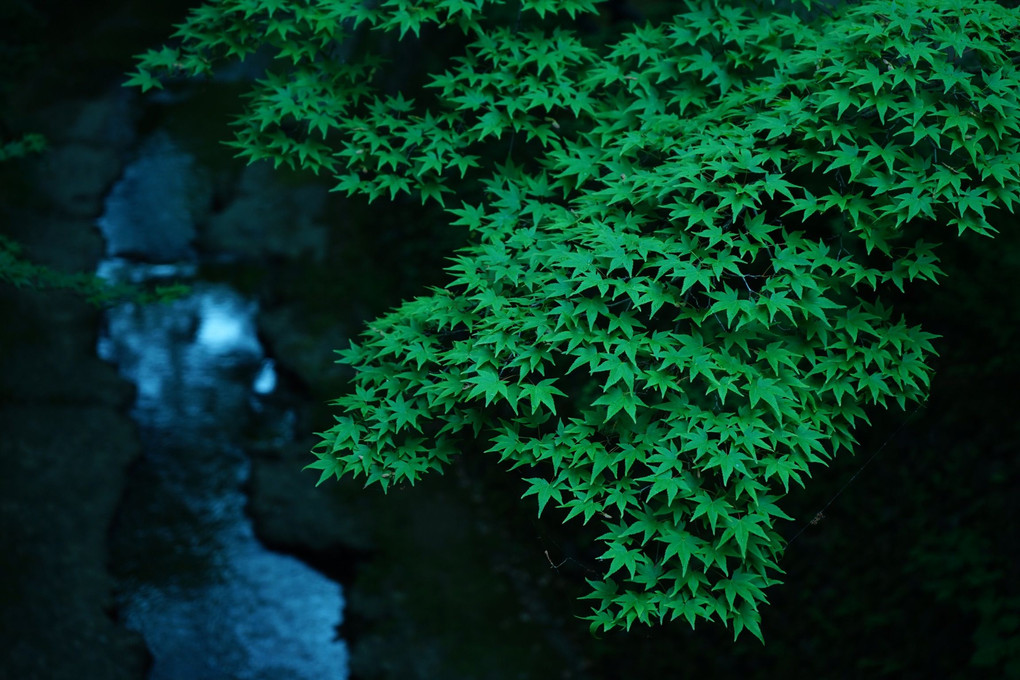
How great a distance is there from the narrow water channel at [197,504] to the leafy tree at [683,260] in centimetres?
383

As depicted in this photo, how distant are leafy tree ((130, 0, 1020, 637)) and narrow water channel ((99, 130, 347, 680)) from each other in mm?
3831

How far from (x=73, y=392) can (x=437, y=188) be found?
18.7 feet

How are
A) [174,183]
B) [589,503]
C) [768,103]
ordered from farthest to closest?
[174,183], [768,103], [589,503]

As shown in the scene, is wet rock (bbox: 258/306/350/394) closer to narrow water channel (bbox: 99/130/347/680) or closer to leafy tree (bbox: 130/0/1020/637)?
narrow water channel (bbox: 99/130/347/680)

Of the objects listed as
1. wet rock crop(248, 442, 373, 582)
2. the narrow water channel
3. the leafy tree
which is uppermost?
the leafy tree

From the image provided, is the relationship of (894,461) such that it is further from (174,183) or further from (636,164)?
(174,183)

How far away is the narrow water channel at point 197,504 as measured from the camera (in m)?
6.93

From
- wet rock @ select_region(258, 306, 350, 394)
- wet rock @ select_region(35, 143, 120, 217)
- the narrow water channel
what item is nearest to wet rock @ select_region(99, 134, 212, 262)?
the narrow water channel

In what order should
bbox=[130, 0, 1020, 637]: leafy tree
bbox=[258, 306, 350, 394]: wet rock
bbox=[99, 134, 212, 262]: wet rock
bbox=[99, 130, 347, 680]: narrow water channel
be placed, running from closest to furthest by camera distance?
bbox=[130, 0, 1020, 637]: leafy tree < bbox=[99, 130, 347, 680]: narrow water channel < bbox=[258, 306, 350, 394]: wet rock < bbox=[99, 134, 212, 262]: wet rock

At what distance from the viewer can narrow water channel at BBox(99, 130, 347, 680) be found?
693 centimetres

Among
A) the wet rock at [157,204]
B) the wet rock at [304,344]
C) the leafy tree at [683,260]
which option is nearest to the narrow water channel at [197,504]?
the wet rock at [157,204]

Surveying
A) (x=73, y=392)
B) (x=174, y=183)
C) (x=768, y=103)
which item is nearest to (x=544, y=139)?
(x=768, y=103)

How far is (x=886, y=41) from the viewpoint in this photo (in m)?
3.64

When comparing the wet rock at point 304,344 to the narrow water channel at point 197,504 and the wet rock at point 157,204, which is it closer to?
the narrow water channel at point 197,504
